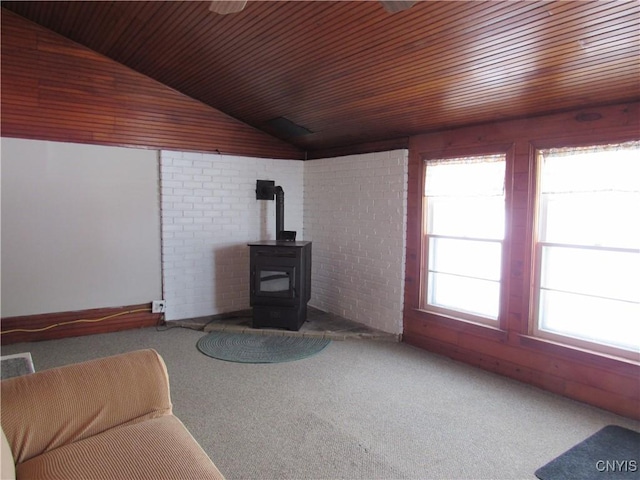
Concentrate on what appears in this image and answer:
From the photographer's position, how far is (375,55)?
3043 mm

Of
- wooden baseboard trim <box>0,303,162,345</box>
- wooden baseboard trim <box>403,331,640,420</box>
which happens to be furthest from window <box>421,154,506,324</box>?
wooden baseboard trim <box>0,303,162,345</box>

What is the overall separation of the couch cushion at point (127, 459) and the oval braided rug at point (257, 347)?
7.10 feet

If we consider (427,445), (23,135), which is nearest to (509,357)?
(427,445)

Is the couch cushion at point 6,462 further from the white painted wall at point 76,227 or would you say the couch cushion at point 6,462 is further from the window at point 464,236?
the window at point 464,236

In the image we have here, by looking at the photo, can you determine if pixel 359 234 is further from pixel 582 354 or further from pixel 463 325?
pixel 582 354

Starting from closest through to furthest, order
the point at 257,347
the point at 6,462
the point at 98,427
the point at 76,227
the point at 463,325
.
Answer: the point at 6,462 < the point at 98,427 < the point at 463,325 < the point at 257,347 < the point at 76,227

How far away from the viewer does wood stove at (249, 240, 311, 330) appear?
15.3 ft

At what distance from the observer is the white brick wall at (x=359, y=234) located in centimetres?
455

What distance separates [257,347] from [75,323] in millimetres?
2015

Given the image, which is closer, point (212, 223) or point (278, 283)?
point (278, 283)

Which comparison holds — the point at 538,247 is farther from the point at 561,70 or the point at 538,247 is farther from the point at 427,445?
the point at 427,445

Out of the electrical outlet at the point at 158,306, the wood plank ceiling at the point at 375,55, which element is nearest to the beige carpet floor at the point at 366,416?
the electrical outlet at the point at 158,306

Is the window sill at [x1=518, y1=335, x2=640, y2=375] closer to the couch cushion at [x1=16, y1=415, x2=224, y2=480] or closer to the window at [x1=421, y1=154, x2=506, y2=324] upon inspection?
the window at [x1=421, y1=154, x2=506, y2=324]

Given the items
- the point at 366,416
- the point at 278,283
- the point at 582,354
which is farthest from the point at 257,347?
the point at 582,354
